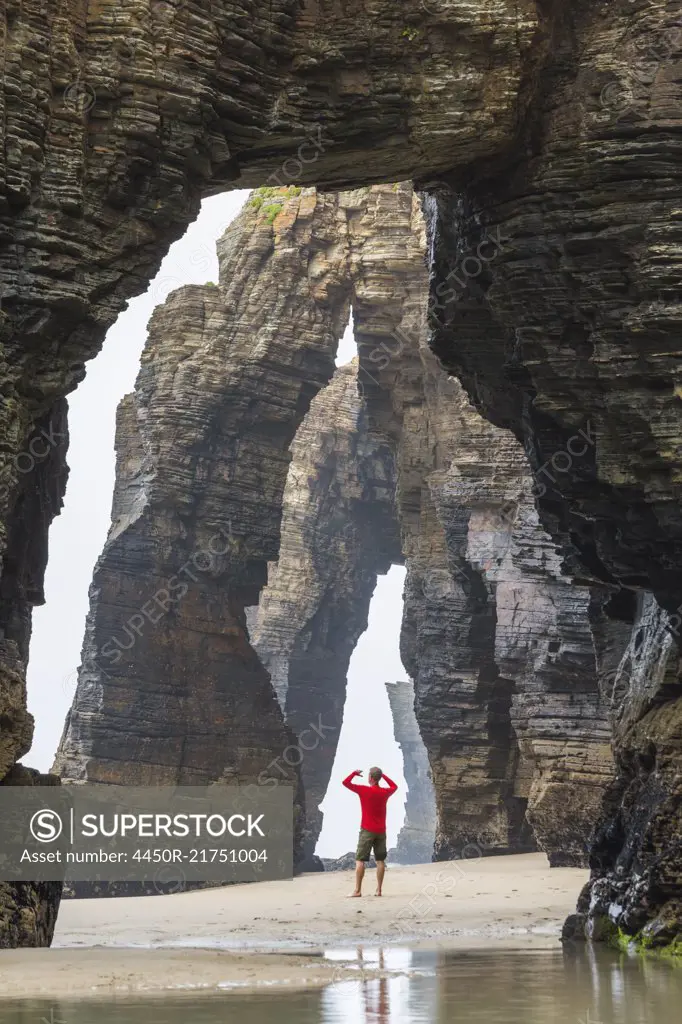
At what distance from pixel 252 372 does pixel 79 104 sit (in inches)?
903

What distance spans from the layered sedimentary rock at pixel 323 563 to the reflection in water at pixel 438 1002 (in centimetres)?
3890

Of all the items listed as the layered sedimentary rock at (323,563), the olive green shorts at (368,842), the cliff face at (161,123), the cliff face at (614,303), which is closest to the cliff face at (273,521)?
the layered sedimentary rock at (323,563)

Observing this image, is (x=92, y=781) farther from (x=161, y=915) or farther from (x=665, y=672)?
(x=665, y=672)

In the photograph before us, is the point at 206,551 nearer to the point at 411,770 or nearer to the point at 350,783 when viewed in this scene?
the point at 350,783

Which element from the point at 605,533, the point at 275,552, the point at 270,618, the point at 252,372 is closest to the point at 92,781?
the point at 275,552

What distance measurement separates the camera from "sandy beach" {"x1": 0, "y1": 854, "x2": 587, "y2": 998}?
10.8 metres

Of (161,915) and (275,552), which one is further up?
(275,552)

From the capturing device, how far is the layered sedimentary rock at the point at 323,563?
5153cm

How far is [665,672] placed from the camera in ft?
56.2

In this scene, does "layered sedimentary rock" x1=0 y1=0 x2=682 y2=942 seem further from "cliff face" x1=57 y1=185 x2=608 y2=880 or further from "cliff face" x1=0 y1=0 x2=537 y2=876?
"cliff face" x1=57 y1=185 x2=608 y2=880

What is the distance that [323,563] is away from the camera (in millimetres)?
52562

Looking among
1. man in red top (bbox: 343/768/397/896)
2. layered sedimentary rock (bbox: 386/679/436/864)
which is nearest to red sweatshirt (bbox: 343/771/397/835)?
man in red top (bbox: 343/768/397/896)

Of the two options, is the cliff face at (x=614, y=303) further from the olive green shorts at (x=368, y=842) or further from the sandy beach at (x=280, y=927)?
the olive green shorts at (x=368, y=842)

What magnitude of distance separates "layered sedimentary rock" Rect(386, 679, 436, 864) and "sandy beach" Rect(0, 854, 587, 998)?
42.1 metres
